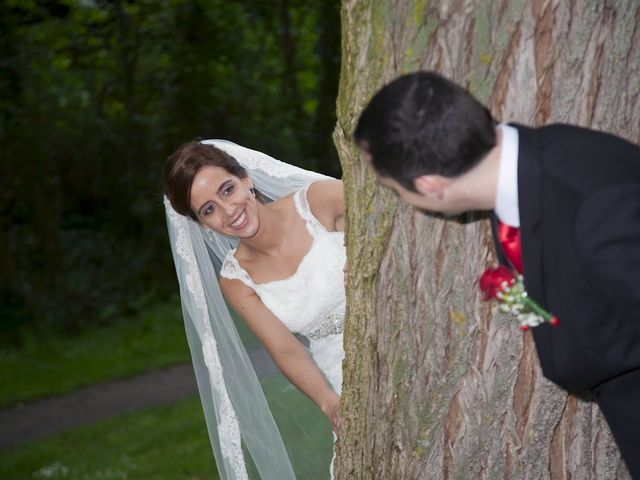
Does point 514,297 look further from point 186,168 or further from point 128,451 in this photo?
point 128,451

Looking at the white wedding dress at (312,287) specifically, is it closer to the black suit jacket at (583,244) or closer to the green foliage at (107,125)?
the black suit jacket at (583,244)

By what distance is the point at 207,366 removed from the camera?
402 centimetres

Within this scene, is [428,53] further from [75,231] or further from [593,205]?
[75,231]

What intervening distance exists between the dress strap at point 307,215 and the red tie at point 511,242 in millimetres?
1741

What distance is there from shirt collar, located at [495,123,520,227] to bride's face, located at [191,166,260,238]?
68.7 inches

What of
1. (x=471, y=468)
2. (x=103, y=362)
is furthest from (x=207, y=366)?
(x=103, y=362)

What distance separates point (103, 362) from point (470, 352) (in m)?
6.99

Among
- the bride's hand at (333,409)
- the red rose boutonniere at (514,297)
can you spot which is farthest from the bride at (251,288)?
the red rose boutonniere at (514,297)

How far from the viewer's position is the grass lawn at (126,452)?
21.9ft

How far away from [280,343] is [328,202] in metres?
0.68

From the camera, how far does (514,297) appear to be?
242 centimetres

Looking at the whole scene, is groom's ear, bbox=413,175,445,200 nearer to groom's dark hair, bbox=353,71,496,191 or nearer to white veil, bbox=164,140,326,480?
groom's dark hair, bbox=353,71,496,191

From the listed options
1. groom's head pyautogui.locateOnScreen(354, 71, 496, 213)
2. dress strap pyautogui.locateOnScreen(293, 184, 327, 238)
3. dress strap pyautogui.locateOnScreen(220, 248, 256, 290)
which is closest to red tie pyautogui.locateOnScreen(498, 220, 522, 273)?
groom's head pyautogui.locateOnScreen(354, 71, 496, 213)

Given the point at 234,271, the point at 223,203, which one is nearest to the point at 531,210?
the point at 223,203
